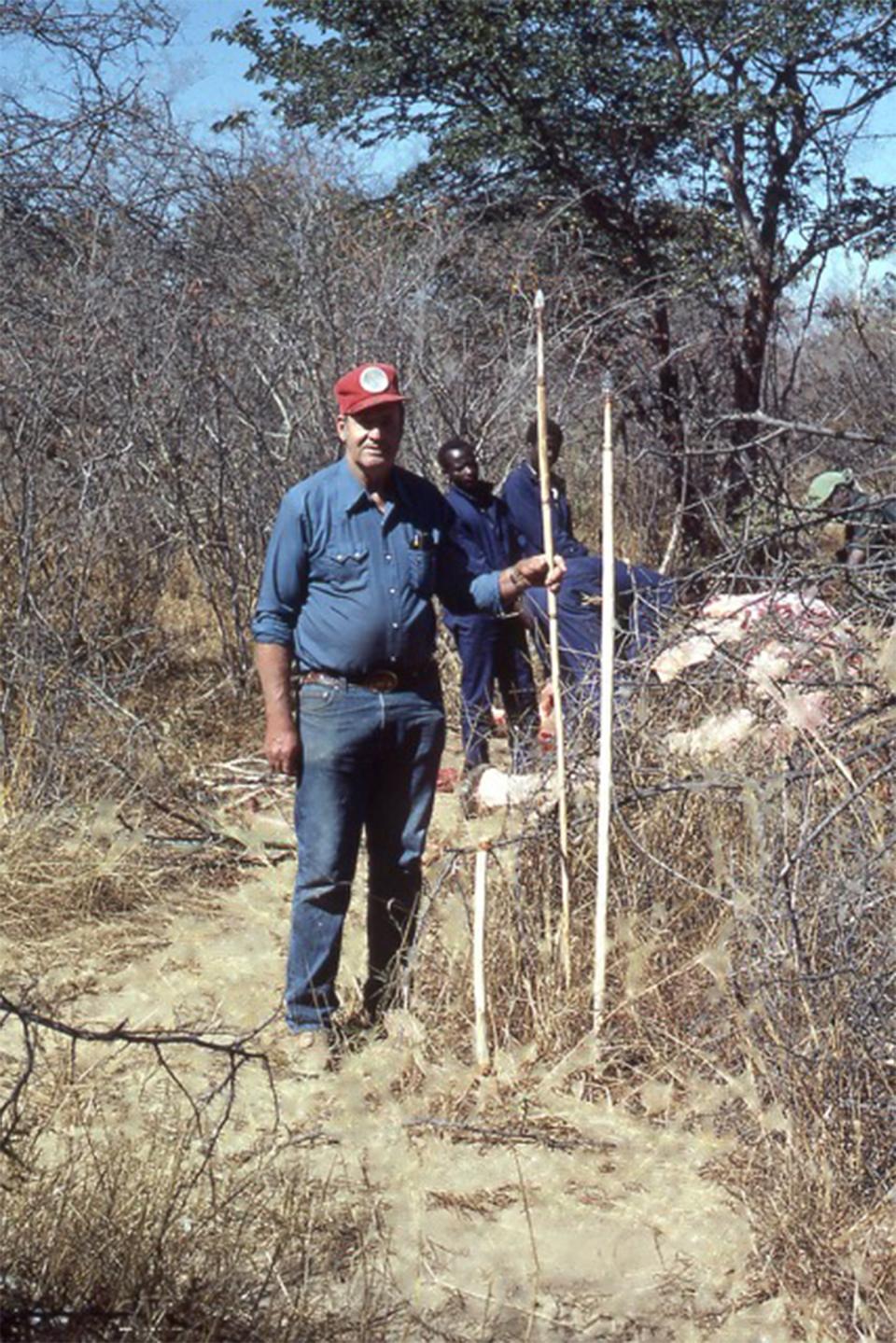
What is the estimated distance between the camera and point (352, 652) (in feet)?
16.0

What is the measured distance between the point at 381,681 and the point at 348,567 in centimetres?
33

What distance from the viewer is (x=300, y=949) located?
16.7ft

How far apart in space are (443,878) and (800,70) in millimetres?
11844

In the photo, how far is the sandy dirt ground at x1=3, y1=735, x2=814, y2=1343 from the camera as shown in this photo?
3.80 m

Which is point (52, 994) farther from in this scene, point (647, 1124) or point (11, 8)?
point (11, 8)

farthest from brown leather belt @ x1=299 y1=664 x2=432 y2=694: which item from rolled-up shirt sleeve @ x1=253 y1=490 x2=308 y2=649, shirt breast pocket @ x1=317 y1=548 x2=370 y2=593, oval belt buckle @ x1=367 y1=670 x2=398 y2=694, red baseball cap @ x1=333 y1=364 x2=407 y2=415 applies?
red baseball cap @ x1=333 y1=364 x2=407 y2=415

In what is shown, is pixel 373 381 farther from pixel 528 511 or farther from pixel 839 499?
pixel 839 499

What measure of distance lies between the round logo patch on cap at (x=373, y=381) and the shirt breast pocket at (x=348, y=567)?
44cm

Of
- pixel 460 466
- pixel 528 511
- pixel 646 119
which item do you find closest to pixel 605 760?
pixel 460 466

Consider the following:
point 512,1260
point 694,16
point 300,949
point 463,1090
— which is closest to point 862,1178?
point 512,1260

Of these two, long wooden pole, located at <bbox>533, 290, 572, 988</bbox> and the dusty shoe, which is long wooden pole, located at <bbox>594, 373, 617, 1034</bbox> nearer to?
long wooden pole, located at <bbox>533, 290, 572, 988</bbox>

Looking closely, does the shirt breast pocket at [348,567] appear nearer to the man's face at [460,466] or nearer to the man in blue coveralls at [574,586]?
the man in blue coveralls at [574,586]

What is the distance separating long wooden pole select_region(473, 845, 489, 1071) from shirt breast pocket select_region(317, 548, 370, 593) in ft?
2.63

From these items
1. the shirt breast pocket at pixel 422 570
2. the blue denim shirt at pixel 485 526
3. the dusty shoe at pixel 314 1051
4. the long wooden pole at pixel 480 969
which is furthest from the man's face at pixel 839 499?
the dusty shoe at pixel 314 1051
